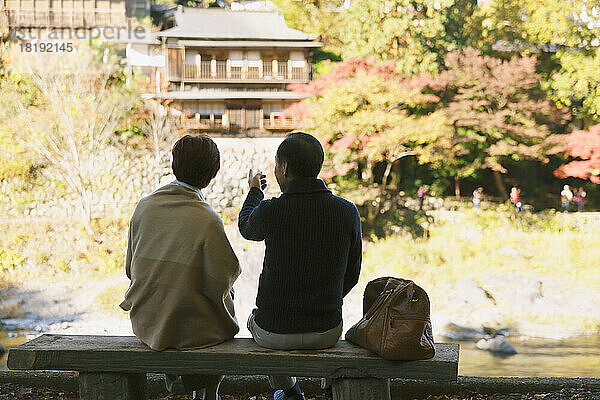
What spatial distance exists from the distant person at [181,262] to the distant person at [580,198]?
19.2 feet

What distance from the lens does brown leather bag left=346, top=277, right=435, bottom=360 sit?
3.98 feet

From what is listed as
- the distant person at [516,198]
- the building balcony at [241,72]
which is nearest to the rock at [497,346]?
the distant person at [516,198]

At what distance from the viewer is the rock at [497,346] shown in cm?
489

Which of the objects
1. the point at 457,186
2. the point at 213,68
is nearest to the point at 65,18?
the point at 213,68

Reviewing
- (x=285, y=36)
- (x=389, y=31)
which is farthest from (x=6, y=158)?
(x=389, y=31)

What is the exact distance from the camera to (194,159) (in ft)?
4.39

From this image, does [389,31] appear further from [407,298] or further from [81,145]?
[407,298]

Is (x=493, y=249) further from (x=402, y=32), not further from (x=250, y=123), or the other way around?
(x=250, y=123)

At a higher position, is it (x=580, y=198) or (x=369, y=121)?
(x=369, y=121)

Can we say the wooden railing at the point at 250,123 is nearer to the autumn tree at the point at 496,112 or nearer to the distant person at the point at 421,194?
the distant person at the point at 421,194

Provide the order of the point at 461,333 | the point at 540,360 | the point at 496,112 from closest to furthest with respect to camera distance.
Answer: the point at 540,360, the point at 461,333, the point at 496,112

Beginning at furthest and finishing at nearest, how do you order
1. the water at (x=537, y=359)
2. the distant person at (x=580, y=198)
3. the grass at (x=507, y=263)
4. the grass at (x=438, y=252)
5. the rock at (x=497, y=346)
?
1. the distant person at (x=580, y=198)
2. the grass at (x=438, y=252)
3. the grass at (x=507, y=263)
4. the rock at (x=497, y=346)
5. the water at (x=537, y=359)

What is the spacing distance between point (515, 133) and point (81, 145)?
416 centimetres

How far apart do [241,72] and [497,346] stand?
11.5 feet
